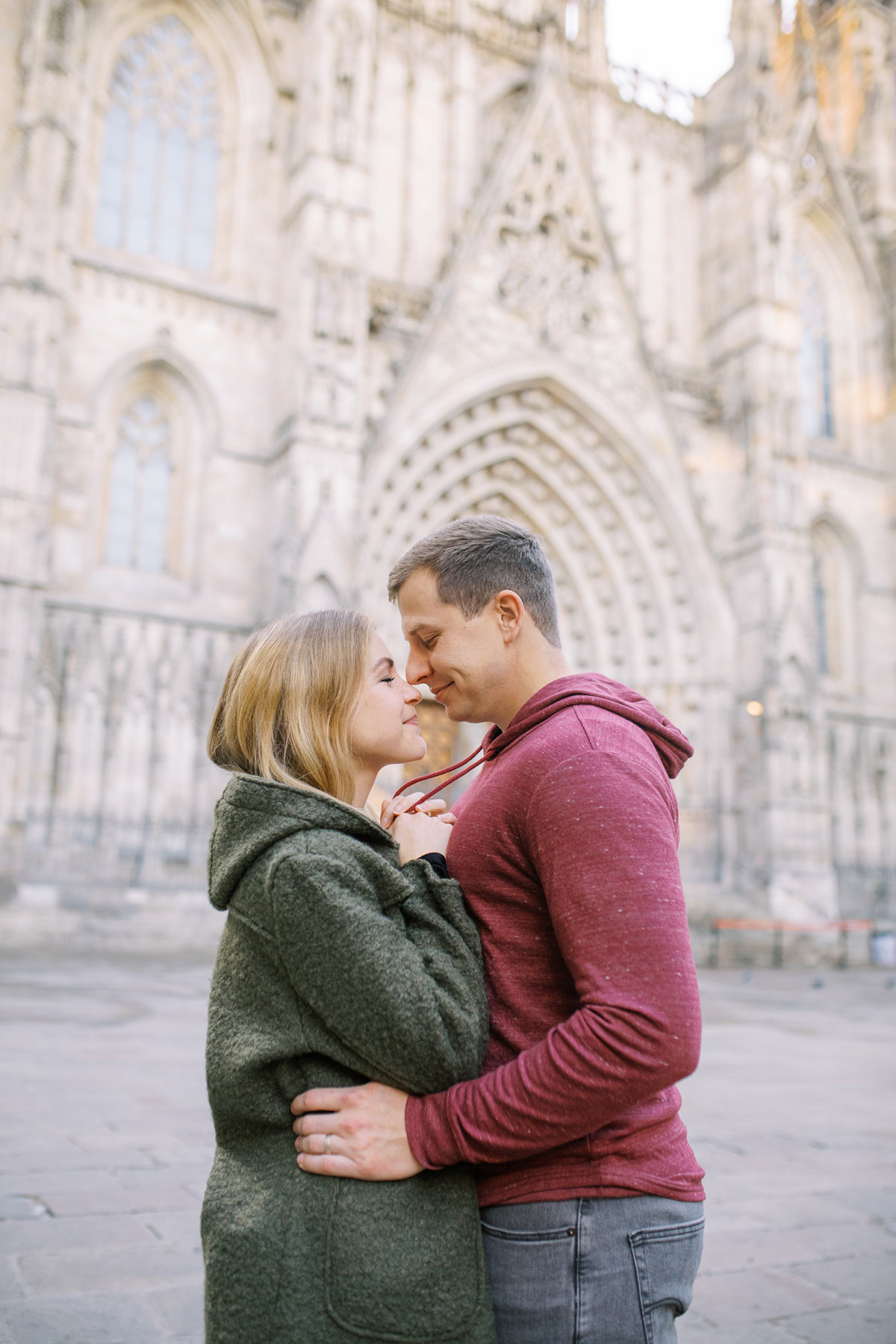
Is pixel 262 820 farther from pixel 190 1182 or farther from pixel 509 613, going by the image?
pixel 190 1182

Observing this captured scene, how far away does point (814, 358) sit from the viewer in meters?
21.1

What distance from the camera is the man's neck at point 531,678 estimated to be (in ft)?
5.16

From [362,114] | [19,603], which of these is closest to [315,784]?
[19,603]

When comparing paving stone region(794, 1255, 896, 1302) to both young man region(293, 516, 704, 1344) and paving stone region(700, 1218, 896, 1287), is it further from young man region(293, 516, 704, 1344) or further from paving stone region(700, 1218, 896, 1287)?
young man region(293, 516, 704, 1344)

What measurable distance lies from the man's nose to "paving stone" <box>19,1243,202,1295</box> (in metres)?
2.04

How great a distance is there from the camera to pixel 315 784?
140 centimetres

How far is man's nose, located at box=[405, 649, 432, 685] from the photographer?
5.15 ft

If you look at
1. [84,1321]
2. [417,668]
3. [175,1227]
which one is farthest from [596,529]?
[417,668]

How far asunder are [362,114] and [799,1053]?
14.0m

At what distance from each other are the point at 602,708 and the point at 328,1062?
1.86 ft

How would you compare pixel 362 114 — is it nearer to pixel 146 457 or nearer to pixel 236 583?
pixel 146 457

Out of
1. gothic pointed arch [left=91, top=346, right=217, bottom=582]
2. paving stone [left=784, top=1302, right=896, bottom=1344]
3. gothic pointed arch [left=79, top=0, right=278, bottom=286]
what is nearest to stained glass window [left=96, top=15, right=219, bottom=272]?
gothic pointed arch [left=79, top=0, right=278, bottom=286]

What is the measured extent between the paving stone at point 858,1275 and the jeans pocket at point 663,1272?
1.95m

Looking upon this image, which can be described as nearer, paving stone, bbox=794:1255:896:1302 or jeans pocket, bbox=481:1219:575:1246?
jeans pocket, bbox=481:1219:575:1246
